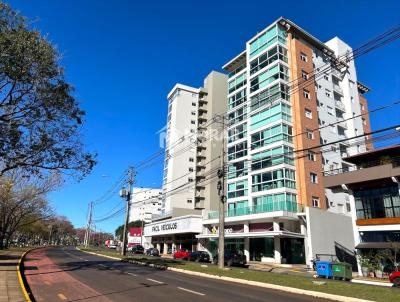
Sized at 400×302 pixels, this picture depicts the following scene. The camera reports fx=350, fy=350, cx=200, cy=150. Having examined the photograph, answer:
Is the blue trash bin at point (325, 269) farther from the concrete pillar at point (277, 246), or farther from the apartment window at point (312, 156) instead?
the apartment window at point (312, 156)

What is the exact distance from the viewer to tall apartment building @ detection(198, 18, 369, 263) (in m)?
42.2

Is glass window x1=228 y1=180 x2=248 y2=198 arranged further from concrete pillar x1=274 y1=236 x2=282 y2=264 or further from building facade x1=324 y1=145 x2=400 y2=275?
building facade x1=324 y1=145 x2=400 y2=275

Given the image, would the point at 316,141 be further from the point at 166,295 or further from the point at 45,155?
the point at 166,295

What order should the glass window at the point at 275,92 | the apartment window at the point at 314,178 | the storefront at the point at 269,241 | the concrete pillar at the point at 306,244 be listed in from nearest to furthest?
the concrete pillar at the point at 306,244, the storefront at the point at 269,241, the apartment window at the point at 314,178, the glass window at the point at 275,92

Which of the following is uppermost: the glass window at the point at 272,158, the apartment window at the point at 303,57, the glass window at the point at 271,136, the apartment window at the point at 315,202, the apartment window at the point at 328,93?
the apartment window at the point at 303,57

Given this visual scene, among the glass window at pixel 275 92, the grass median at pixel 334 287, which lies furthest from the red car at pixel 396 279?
the glass window at pixel 275 92

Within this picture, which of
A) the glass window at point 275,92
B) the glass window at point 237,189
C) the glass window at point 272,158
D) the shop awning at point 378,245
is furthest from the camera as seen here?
the glass window at point 237,189

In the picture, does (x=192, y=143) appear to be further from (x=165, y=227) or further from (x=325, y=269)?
(x=325, y=269)

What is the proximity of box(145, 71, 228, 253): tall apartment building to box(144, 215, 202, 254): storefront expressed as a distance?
0.78ft

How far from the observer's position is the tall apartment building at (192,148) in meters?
78.2

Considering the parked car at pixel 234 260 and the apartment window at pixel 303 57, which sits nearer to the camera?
the parked car at pixel 234 260

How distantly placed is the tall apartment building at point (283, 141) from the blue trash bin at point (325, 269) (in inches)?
475

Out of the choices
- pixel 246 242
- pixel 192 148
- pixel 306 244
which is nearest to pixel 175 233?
pixel 246 242

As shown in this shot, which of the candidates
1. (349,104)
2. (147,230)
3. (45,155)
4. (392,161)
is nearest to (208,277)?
(45,155)
